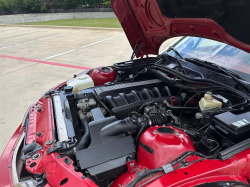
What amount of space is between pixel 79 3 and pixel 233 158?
3500cm

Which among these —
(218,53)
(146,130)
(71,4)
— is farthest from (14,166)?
(71,4)

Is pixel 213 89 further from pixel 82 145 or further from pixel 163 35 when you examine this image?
pixel 82 145

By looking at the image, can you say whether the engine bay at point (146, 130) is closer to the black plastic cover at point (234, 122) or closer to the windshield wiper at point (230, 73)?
the black plastic cover at point (234, 122)

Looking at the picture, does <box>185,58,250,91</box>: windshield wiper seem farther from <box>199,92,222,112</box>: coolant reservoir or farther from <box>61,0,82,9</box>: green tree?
<box>61,0,82,9</box>: green tree

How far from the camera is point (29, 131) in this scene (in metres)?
1.77

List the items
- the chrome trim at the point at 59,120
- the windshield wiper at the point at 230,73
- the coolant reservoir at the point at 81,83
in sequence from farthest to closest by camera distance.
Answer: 1. the coolant reservoir at the point at 81,83
2. the windshield wiper at the point at 230,73
3. the chrome trim at the point at 59,120

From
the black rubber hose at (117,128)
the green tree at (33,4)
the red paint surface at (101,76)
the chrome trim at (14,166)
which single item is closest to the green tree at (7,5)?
the green tree at (33,4)

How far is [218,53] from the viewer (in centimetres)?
223

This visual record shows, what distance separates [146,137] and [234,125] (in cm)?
61

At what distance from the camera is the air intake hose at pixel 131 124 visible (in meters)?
Answer: 1.50

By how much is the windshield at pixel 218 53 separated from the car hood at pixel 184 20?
14.9 inches

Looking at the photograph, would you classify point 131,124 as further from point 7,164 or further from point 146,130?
point 7,164

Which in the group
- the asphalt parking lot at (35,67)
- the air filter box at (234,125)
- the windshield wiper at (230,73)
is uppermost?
the windshield wiper at (230,73)

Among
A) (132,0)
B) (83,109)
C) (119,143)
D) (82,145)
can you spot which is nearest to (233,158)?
(119,143)
